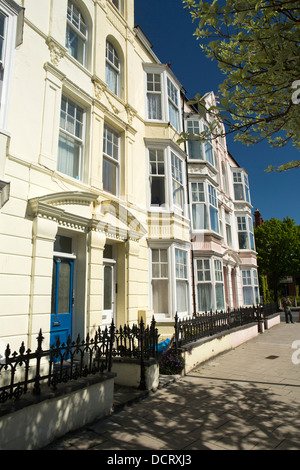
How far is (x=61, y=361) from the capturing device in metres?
4.30

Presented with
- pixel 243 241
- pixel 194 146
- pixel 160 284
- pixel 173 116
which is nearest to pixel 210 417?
pixel 160 284

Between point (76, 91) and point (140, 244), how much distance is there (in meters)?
4.87

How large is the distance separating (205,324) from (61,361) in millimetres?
6071

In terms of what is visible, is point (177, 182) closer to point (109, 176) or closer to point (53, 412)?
point (109, 176)

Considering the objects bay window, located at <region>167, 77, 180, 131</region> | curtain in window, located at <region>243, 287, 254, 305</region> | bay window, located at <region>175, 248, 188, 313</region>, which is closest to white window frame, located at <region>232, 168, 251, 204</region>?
curtain in window, located at <region>243, 287, 254, 305</region>

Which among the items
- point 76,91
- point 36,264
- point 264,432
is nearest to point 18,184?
point 36,264

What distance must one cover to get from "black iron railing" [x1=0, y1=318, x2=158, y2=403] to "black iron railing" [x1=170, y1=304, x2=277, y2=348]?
123cm

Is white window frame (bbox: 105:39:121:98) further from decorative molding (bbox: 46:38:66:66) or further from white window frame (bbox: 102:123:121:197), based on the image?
decorative molding (bbox: 46:38:66:66)

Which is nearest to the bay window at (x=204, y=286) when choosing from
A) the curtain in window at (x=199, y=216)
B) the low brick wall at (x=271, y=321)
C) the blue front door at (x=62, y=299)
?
the curtain in window at (x=199, y=216)

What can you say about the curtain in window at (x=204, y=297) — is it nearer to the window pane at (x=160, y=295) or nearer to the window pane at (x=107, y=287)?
the window pane at (x=160, y=295)

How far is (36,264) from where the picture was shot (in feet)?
19.7

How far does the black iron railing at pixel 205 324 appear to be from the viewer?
788 centimetres

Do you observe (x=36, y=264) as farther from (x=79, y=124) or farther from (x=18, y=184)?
(x=79, y=124)
